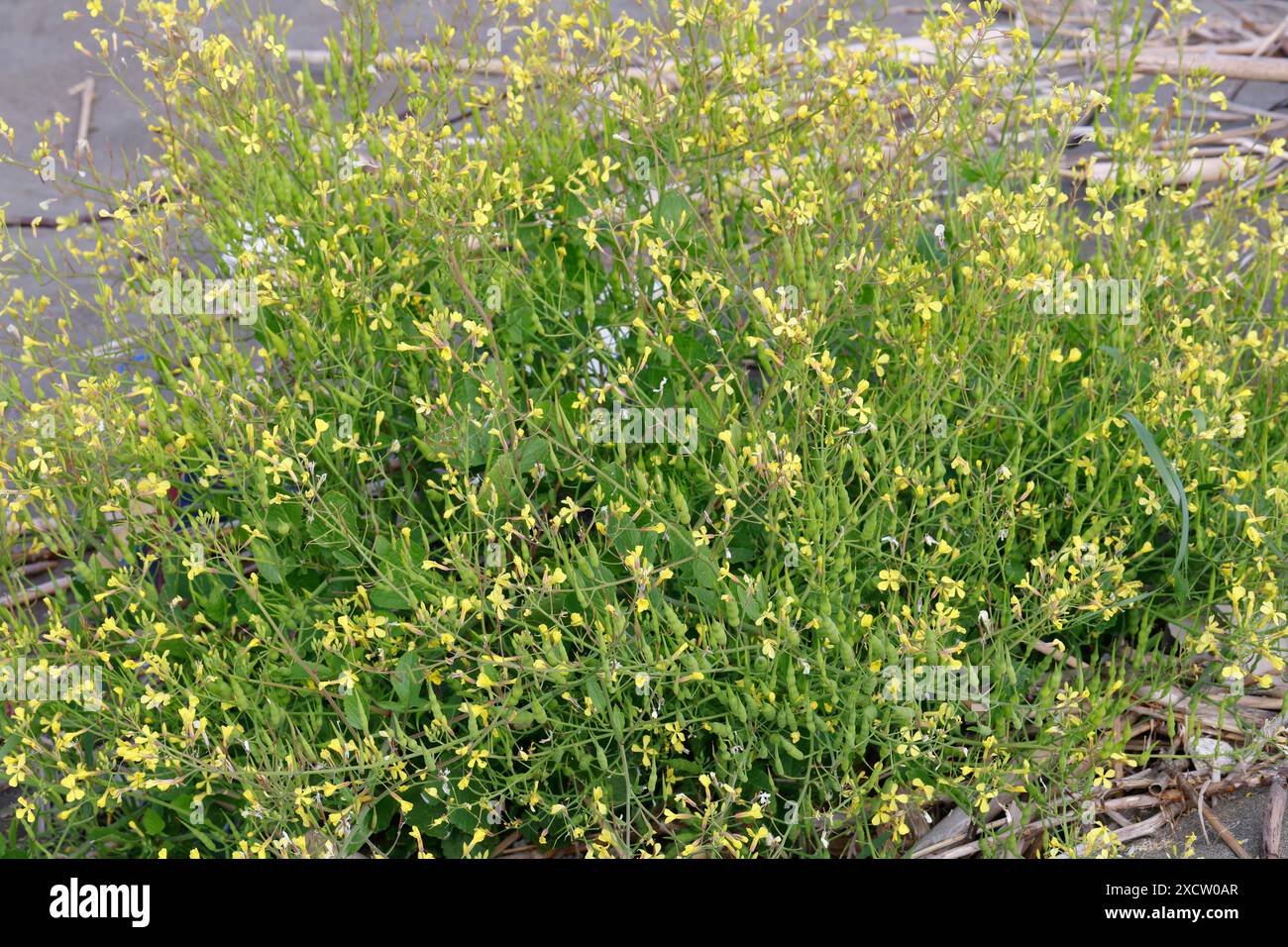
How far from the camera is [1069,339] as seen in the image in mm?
3631

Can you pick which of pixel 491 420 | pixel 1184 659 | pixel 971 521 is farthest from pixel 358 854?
pixel 1184 659

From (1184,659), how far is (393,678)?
69.6 inches

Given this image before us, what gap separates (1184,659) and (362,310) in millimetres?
2207

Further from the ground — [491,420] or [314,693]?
[491,420]

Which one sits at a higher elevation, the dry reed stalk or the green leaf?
the green leaf

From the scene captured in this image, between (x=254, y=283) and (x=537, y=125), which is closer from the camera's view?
(x=254, y=283)

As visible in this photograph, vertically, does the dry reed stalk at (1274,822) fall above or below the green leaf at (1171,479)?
below

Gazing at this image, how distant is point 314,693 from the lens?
2.98m

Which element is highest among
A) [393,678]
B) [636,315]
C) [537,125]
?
[537,125]

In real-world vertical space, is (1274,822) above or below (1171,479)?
below
